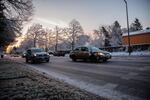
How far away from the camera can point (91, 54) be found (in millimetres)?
19547

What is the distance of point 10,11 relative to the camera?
859 inches

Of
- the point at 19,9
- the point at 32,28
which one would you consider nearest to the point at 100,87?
the point at 19,9

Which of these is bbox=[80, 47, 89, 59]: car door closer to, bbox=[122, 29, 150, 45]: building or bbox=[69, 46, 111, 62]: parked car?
bbox=[69, 46, 111, 62]: parked car

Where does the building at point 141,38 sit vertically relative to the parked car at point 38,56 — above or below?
above

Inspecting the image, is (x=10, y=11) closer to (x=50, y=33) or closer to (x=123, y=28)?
(x=50, y=33)

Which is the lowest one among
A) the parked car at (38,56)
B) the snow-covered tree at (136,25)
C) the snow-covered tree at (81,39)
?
the parked car at (38,56)

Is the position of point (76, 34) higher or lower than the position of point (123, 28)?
lower

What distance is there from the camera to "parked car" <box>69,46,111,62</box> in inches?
738

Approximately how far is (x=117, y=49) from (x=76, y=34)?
1133 inches

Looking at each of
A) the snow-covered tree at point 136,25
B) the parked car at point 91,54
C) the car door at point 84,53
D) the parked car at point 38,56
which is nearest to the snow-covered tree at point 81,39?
the snow-covered tree at point 136,25

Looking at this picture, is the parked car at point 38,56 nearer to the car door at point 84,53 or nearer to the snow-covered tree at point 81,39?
the car door at point 84,53

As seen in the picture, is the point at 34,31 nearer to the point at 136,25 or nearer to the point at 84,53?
the point at 136,25

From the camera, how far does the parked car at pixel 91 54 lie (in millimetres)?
18734

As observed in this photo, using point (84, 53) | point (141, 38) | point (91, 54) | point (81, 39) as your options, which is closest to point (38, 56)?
point (84, 53)
